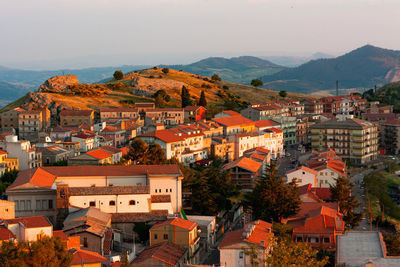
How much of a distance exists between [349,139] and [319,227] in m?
34.6

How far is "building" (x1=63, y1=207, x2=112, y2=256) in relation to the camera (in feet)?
104

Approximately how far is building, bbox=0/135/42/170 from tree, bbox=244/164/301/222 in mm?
22267

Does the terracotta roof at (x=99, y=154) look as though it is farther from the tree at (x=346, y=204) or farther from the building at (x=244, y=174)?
the tree at (x=346, y=204)

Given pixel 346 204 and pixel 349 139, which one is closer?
pixel 346 204

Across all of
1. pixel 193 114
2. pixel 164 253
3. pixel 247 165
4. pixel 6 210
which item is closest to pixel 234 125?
pixel 193 114

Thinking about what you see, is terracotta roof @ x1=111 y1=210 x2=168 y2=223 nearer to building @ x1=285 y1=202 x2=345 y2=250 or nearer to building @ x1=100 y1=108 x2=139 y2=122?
building @ x1=285 y1=202 x2=345 y2=250

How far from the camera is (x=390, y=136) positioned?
7731 centimetres

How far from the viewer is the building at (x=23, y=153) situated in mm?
52375

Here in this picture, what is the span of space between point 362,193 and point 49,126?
38624mm

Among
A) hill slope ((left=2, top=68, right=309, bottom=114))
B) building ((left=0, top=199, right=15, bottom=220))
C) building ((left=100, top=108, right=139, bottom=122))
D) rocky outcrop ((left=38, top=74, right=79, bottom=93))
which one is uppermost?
rocky outcrop ((left=38, top=74, right=79, bottom=93))

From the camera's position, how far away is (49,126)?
7219 centimetres

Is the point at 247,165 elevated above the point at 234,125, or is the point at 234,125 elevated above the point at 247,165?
the point at 234,125

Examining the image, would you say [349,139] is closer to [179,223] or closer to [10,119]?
[179,223]

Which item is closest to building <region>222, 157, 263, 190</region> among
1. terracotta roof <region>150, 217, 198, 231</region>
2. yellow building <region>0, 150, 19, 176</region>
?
terracotta roof <region>150, 217, 198, 231</region>
